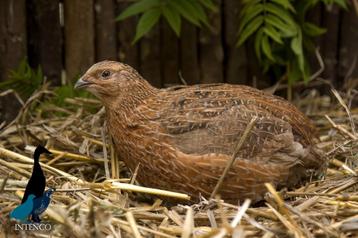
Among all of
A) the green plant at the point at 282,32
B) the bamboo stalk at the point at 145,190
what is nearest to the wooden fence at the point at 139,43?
the green plant at the point at 282,32

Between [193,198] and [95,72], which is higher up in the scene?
[95,72]

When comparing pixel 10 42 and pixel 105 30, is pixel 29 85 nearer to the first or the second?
pixel 10 42

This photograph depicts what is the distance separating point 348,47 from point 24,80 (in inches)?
109

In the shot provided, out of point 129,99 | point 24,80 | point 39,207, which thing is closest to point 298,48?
point 129,99

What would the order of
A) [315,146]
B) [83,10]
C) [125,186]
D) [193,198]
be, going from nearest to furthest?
[125,186] < [193,198] < [315,146] < [83,10]

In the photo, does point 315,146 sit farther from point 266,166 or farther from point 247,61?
point 247,61

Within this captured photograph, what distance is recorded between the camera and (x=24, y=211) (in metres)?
4.19

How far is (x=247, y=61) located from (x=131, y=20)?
3.50 feet

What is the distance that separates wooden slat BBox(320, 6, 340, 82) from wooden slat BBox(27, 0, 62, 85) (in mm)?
2269

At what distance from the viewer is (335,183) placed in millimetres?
4969

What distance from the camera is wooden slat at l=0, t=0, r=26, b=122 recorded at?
21.0 ft

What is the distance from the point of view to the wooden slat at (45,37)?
645 centimetres

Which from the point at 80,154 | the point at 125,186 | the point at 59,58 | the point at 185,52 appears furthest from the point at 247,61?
the point at 125,186

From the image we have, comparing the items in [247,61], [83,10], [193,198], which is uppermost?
[83,10]
